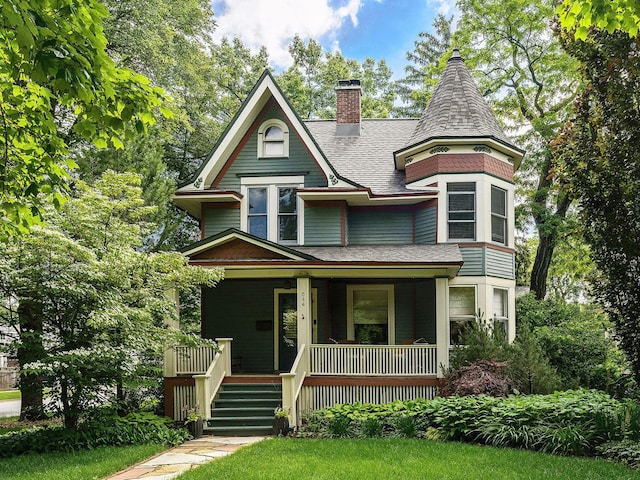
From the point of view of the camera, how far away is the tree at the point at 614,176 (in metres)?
8.62

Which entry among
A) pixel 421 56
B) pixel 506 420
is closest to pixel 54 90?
pixel 506 420

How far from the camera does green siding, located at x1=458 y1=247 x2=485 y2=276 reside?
50.5ft

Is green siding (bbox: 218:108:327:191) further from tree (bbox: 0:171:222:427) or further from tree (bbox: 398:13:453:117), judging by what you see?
tree (bbox: 398:13:453:117)

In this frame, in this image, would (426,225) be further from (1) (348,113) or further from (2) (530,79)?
(2) (530,79)

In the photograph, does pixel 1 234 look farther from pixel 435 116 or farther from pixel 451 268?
pixel 435 116

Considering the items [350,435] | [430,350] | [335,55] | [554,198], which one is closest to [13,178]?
[350,435]

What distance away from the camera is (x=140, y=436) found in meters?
10.7

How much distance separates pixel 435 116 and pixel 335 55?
15257 millimetres

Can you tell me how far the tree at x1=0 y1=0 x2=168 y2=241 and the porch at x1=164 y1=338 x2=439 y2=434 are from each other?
20.8 ft

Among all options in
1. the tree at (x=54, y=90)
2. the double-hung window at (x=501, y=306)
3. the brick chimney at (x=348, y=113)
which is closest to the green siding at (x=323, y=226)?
the brick chimney at (x=348, y=113)

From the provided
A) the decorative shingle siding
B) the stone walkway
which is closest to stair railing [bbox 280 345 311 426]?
the stone walkway

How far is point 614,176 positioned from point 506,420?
4.27 meters

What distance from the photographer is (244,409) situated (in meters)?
12.2

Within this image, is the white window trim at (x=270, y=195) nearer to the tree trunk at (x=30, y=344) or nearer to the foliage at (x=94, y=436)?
the foliage at (x=94, y=436)
